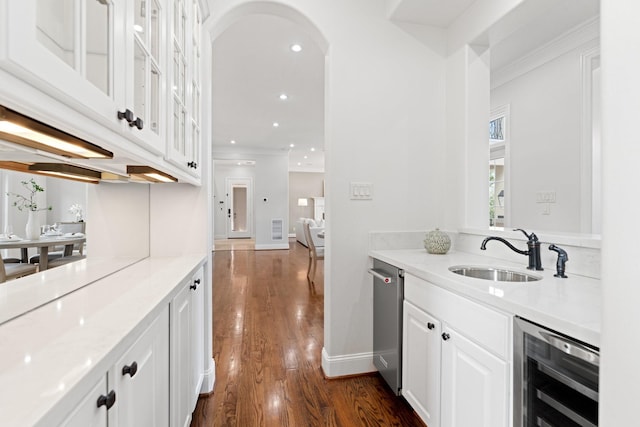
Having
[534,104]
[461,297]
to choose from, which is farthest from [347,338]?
[534,104]

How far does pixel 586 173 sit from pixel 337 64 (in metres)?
2.39

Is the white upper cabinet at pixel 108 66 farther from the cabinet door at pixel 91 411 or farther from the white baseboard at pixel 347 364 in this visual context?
the white baseboard at pixel 347 364

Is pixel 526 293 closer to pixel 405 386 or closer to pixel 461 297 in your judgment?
pixel 461 297

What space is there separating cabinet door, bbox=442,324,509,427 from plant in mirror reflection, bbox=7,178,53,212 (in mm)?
1566

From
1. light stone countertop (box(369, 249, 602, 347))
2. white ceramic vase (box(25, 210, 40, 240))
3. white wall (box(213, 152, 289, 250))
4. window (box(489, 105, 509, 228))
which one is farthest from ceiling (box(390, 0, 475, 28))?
white wall (box(213, 152, 289, 250))

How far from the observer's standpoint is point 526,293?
3.66 ft

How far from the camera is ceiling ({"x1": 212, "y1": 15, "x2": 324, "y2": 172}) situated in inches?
121

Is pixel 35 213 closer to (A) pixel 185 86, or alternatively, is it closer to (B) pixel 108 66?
(B) pixel 108 66

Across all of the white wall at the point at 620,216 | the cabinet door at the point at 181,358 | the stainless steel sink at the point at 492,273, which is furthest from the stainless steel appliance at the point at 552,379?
the cabinet door at the point at 181,358

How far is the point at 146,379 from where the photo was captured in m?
0.95

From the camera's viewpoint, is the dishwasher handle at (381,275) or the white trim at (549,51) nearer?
the dishwasher handle at (381,275)

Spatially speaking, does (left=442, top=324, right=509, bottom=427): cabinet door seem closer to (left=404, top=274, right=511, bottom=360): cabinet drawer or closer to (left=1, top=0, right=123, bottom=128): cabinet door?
(left=404, top=274, right=511, bottom=360): cabinet drawer

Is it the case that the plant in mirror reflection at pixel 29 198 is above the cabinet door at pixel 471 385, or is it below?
above

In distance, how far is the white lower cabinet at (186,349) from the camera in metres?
1.28
